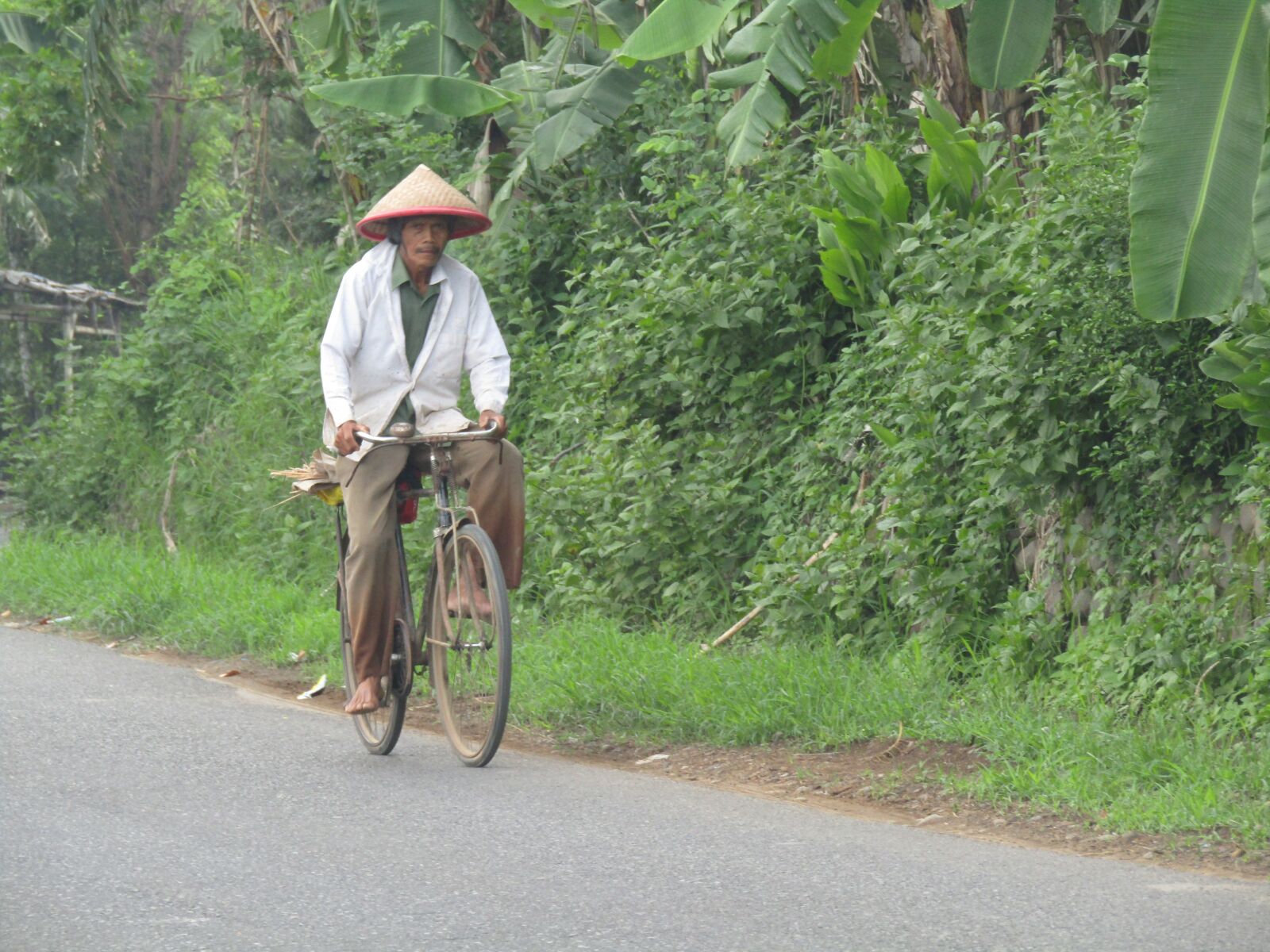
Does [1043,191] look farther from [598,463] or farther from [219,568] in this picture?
[219,568]

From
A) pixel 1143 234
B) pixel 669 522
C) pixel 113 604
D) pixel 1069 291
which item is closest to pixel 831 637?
pixel 669 522

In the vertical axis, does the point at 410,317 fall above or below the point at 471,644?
above

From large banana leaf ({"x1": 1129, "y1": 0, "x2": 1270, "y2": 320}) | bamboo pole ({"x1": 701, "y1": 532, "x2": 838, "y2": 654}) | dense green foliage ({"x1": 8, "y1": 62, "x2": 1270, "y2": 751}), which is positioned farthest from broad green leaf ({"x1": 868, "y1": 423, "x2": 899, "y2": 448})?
large banana leaf ({"x1": 1129, "y1": 0, "x2": 1270, "y2": 320})

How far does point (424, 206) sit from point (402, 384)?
71 centimetres

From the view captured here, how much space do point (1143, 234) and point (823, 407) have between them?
4317mm

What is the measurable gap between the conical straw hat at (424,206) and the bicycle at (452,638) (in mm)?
853

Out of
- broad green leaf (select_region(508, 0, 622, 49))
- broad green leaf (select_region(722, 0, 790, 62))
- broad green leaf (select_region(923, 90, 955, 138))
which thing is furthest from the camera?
broad green leaf (select_region(508, 0, 622, 49))

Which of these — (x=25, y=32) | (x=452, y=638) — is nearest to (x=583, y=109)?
(x=452, y=638)

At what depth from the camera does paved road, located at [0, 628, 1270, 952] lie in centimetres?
411

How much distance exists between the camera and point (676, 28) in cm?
822

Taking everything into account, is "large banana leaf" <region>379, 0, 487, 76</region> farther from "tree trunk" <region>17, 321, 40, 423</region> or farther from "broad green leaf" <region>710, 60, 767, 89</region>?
"tree trunk" <region>17, 321, 40, 423</region>

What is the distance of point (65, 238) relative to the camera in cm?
3350

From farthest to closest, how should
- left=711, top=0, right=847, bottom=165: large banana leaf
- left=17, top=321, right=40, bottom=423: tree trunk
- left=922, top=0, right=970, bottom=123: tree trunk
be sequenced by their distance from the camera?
left=17, top=321, right=40, bottom=423: tree trunk
left=922, top=0, right=970, bottom=123: tree trunk
left=711, top=0, right=847, bottom=165: large banana leaf

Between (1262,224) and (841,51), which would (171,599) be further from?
(1262,224)
